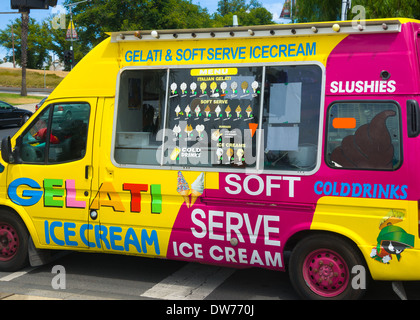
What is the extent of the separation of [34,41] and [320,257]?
272 ft

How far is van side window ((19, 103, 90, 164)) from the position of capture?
21.3ft

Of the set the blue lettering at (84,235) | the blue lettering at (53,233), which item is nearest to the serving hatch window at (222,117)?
the blue lettering at (84,235)

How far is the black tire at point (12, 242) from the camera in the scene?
22.3 ft

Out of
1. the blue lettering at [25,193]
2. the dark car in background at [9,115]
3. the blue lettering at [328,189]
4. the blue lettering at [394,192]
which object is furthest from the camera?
the dark car in background at [9,115]

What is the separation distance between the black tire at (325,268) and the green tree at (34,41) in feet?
264

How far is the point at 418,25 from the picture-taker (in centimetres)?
527

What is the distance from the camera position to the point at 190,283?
637 centimetres

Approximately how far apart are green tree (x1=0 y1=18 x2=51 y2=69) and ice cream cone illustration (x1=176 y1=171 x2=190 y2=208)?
79.7m

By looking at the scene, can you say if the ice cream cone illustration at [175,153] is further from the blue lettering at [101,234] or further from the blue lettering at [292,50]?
the blue lettering at [292,50]

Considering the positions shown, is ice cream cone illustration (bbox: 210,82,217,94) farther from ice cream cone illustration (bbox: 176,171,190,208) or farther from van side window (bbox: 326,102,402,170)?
van side window (bbox: 326,102,402,170)

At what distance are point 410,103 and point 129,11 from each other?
48.5 meters

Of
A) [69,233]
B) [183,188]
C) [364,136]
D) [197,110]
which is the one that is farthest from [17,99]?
[364,136]

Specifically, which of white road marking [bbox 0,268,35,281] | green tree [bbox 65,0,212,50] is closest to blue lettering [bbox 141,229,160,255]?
white road marking [bbox 0,268,35,281]

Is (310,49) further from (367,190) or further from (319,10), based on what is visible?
(319,10)
